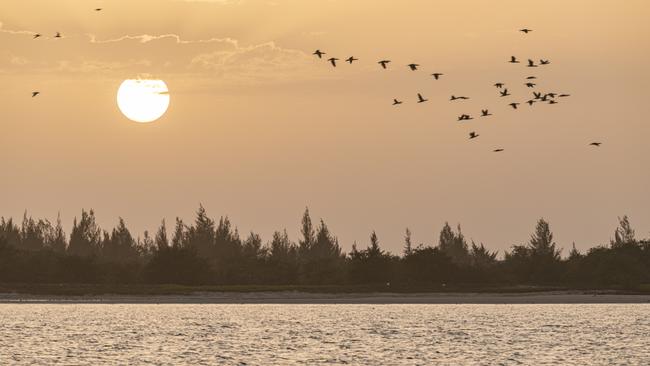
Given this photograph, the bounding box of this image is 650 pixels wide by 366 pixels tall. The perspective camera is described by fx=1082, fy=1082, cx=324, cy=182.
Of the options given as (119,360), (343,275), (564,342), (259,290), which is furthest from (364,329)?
(343,275)

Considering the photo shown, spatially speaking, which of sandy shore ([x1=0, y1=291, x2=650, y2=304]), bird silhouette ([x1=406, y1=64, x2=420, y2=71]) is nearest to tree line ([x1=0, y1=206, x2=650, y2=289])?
sandy shore ([x1=0, y1=291, x2=650, y2=304])

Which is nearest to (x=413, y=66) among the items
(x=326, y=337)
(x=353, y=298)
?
(x=326, y=337)

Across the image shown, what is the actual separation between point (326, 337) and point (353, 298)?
253ft

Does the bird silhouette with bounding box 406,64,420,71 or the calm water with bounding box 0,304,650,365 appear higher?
the bird silhouette with bounding box 406,64,420,71

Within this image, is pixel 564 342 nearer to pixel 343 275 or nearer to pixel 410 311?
pixel 410 311

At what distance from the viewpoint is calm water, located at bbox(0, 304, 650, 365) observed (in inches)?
3066

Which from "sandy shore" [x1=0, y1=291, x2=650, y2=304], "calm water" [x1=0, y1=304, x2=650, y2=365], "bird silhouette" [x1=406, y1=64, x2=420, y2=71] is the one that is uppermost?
"bird silhouette" [x1=406, y1=64, x2=420, y2=71]

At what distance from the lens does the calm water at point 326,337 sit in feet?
255

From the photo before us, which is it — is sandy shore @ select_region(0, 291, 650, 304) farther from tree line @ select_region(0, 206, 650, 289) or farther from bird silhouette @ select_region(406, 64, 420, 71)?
bird silhouette @ select_region(406, 64, 420, 71)

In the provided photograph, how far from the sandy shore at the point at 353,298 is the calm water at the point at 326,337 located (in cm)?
2067

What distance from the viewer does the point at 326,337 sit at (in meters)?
96.9

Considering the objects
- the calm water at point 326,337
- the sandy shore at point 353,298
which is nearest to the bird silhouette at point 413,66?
the calm water at point 326,337

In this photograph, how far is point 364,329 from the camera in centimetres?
10956

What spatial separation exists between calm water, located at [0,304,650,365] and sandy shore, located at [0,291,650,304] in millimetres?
20674
